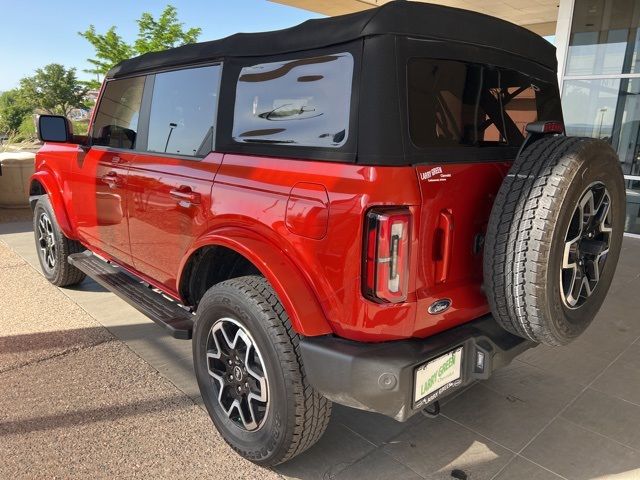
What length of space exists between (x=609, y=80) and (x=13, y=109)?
213 feet

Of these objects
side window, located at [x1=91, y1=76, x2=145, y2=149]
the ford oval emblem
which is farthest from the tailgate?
side window, located at [x1=91, y1=76, x2=145, y2=149]

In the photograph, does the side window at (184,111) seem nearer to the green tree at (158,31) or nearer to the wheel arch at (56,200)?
the wheel arch at (56,200)

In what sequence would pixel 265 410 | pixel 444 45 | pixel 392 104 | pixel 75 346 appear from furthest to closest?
pixel 75 346, pixel 265 410, pixel 444 45, pixel 392 104

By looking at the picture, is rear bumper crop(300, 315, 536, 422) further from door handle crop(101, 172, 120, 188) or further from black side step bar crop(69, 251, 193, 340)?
door handle crop(101, 172, 120, 188)

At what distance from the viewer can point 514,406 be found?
2.90 meters

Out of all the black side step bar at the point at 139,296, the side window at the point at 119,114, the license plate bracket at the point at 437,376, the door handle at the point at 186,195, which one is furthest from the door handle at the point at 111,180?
the license plate bracket at the point at 437,376

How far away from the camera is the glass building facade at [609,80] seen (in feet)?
25.4

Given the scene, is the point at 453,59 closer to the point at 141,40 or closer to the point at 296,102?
the point at 296,102

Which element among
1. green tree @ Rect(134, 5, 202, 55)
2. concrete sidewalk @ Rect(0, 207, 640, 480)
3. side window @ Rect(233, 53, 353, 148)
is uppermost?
green tree @ Rect(134, 5, 202, 55)

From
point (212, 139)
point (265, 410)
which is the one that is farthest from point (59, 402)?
point (212, 139)

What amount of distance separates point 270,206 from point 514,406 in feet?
6.37

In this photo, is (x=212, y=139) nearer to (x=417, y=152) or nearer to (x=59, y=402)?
(x=417, y=152)

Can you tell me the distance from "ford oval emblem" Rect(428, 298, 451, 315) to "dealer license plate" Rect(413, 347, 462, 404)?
0.18 metres

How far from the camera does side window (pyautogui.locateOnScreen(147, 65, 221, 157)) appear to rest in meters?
2.67
